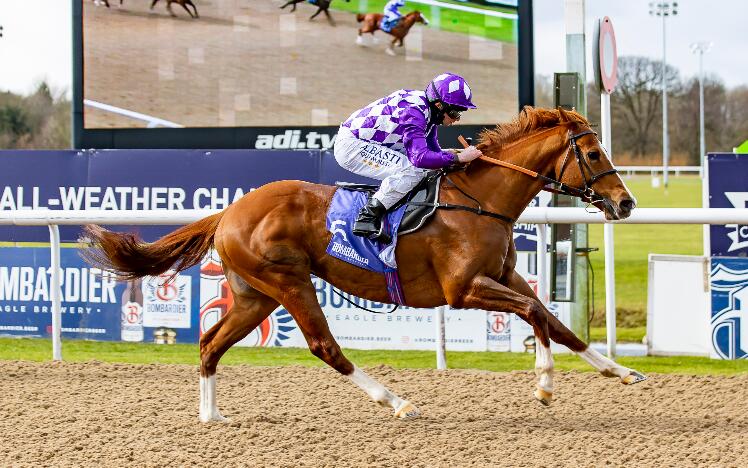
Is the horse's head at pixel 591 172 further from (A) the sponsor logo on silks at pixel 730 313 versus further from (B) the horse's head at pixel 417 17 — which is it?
(B) the horse's head at pixel 417 17

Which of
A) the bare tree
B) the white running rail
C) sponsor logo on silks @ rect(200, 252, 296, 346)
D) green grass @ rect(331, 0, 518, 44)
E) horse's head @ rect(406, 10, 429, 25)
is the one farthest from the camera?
the bare tree

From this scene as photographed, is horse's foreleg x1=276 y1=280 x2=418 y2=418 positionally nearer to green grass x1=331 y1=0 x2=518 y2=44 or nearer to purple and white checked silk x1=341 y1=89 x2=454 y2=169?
purple and white checked silk x1=341 y1=89 x2=454 y2=169

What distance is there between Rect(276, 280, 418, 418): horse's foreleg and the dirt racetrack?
11cm

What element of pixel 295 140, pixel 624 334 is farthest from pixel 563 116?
pixel 624 334

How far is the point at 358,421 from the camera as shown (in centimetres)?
496

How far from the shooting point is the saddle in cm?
489

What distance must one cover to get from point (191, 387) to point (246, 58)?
147 inches

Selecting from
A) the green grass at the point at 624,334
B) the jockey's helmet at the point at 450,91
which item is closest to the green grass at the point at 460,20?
the green grass at the point at 624,334

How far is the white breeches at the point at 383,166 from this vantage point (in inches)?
193

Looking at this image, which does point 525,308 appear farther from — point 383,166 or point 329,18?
point 329,18

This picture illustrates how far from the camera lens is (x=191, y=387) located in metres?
5.92

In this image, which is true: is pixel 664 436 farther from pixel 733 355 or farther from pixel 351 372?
pixel 733 355

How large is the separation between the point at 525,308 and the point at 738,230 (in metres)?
2.84

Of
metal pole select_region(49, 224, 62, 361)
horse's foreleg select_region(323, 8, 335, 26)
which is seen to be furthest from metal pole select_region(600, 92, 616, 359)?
metal pole select_region(49, 224, 62, 361)
